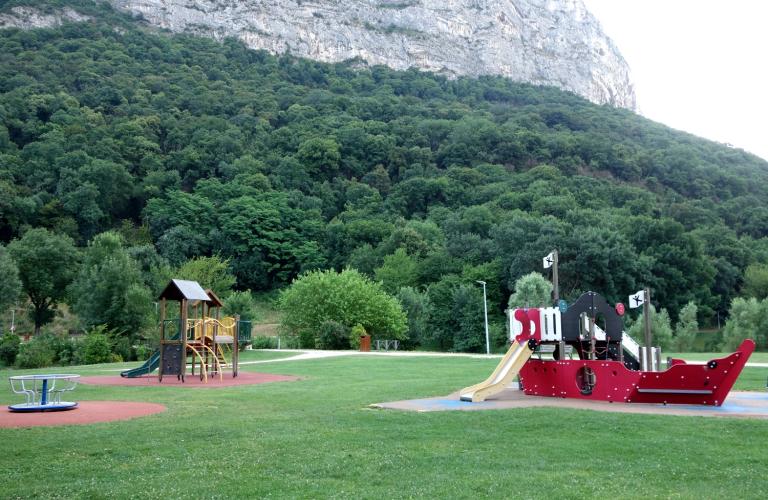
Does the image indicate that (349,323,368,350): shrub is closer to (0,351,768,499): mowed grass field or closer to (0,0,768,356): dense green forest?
(0,0,768,356): dense green forest

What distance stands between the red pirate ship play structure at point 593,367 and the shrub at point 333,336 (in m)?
28.4

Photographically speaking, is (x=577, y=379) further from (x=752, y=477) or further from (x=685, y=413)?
(x=752, y=477)

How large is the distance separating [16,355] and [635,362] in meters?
31.7

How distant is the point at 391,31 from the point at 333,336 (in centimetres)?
15554

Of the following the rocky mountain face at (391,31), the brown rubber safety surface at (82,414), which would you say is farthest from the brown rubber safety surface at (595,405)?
the rocky mountain face at (391,31)

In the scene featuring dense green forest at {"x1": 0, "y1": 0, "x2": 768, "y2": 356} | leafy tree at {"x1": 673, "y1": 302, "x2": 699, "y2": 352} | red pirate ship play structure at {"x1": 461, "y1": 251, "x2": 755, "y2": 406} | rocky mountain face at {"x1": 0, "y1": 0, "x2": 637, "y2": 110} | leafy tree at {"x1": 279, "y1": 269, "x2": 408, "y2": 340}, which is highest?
rocky mountain face at {"x1": 0, "y1": 0, "x2": 637, "y2": 110}

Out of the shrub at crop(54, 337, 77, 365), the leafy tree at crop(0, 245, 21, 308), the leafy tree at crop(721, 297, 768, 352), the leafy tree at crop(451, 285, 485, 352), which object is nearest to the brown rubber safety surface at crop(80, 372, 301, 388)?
the shrub at crop(54, 337, 77, 365)

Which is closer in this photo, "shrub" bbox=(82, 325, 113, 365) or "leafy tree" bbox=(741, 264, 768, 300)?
"shrub" bbox=(82, 325, 113, 365)

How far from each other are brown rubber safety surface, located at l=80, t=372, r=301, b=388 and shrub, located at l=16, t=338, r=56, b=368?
37.2 feet

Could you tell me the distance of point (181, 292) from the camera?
68.6 feet

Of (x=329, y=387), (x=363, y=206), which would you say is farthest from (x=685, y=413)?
(x=363, y=206)

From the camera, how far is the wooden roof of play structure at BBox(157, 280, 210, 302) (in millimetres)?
20953

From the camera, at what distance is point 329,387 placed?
1795 centimetres

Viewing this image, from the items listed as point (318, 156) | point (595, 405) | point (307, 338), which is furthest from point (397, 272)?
point (595, 405)
